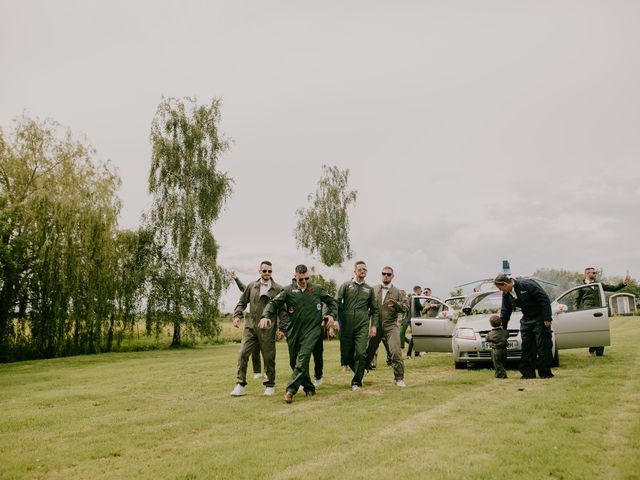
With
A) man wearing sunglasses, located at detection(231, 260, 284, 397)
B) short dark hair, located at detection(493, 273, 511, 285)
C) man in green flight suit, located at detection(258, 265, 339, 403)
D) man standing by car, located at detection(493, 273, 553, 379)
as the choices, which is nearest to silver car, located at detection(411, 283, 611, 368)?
man standing by car, located at detection(493, 273, 553, 379)

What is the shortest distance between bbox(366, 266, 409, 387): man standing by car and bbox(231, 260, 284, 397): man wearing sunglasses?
2.10 meters

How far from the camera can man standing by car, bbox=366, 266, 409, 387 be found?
33.0ft

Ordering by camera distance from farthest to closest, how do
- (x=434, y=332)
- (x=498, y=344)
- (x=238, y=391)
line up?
1. (x=434, y=332)
2. (x=498, y=344)
3. (x=238, y=391)

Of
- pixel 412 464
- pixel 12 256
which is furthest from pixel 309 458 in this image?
pixel 12 256

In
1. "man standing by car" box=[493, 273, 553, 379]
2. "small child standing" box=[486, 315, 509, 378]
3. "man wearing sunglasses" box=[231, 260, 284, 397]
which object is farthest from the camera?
"small child standing" box=[486, 315, 509, 378]

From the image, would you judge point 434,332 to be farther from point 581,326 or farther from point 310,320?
point 310,320

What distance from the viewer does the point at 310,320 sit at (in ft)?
31.0

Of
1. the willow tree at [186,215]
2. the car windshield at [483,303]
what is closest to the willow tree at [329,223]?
the willow tree at [186,215]

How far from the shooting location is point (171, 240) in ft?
99.3

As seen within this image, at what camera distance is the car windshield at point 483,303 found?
531 inches

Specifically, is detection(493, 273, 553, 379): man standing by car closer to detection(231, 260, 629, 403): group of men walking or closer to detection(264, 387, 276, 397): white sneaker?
detection(231, 260, 629, 403): group of men walking

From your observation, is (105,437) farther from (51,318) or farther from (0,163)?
(0,163)

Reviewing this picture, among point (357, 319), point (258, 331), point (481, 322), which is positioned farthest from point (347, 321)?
point (481, 322)

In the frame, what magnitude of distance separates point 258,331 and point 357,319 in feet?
6.19
